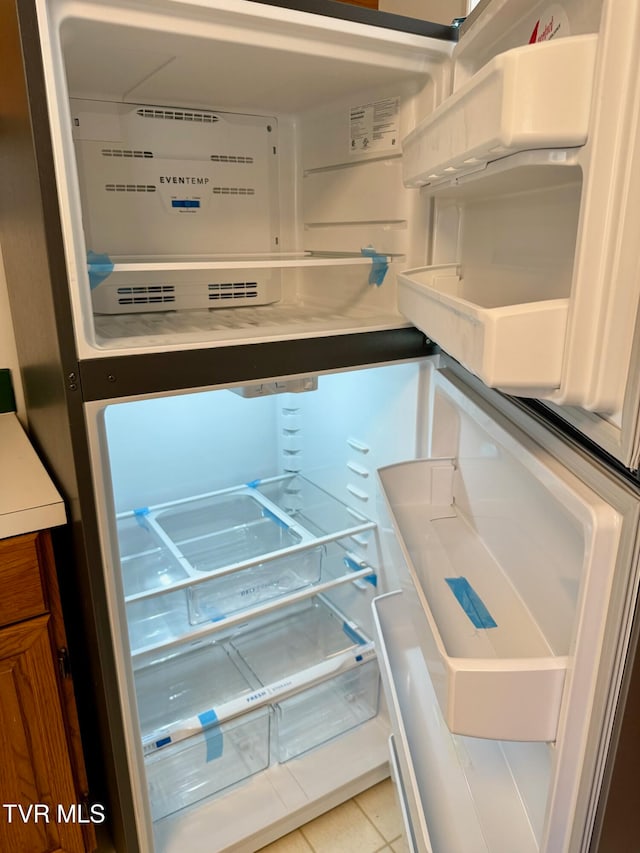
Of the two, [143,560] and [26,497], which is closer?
[26,497]

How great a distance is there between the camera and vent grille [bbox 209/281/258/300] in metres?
1.46

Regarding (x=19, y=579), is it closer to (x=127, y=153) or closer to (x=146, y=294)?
(x=146, y=294)

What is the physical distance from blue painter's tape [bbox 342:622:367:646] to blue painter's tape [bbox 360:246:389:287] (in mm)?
946

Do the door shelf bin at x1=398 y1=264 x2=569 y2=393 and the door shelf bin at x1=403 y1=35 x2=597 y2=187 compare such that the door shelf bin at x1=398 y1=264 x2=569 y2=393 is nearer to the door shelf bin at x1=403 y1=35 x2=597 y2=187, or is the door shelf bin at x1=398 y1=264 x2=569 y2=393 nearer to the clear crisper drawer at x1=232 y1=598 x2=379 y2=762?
the door shelf bin at x1=403 y1=35 x2=597 y2=187

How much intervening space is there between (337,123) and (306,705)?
1.46 m

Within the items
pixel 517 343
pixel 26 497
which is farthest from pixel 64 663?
pixel 517 343

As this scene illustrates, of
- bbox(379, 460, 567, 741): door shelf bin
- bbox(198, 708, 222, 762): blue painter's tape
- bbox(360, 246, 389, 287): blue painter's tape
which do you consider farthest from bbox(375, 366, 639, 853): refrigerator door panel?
bbox(198, 708, 222, 762): blue painter's tape

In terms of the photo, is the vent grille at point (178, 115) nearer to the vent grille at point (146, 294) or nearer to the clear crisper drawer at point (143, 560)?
the vent grille at point (146, 294)

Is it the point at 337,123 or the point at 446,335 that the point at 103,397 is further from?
the point at 337,123

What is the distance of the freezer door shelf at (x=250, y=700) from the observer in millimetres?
1376

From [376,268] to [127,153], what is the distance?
0.59 meters

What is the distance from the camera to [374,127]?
1.25 m

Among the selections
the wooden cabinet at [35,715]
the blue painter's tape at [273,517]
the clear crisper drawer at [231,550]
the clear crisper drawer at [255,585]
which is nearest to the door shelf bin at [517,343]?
the wooden cabinet at [35,715]

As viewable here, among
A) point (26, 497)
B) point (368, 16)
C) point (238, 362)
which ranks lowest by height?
point (26, 497)
